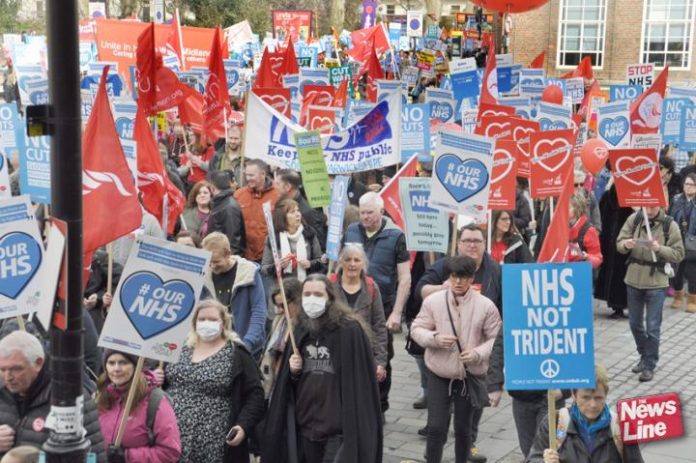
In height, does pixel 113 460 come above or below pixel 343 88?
below

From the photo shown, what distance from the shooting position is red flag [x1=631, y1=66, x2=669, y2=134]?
557 inches

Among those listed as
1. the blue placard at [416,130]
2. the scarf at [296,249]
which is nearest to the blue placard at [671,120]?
the blue placard at [416,130]

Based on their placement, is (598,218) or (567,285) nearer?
(567,285)

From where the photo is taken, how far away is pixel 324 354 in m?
6.52

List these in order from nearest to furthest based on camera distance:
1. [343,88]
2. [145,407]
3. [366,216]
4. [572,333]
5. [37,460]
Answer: [37,460], [572,333], [145,407], [366,216], [343,88]

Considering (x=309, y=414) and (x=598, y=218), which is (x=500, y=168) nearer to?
(x=598, y=218)

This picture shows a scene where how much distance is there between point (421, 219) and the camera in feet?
30.1

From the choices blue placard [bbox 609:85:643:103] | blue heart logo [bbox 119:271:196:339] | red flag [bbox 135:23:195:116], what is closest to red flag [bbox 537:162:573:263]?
blue heart logo [bbox 119:271:196:339]

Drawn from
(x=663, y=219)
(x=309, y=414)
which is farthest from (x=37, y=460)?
(x=663, y=219)

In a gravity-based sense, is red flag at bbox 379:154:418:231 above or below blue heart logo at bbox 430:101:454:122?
below

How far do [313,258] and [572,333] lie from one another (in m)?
4.34

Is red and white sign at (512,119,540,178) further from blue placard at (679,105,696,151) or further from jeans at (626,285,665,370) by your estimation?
blue placard at (679,105,696,151)

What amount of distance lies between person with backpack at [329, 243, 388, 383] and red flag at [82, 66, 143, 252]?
1.64 metres

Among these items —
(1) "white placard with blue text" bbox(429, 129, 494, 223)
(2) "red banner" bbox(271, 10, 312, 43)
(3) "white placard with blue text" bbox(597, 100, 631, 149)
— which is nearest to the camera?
(1) "white placard with blue text" bbox(429, 129, 494, 223)
